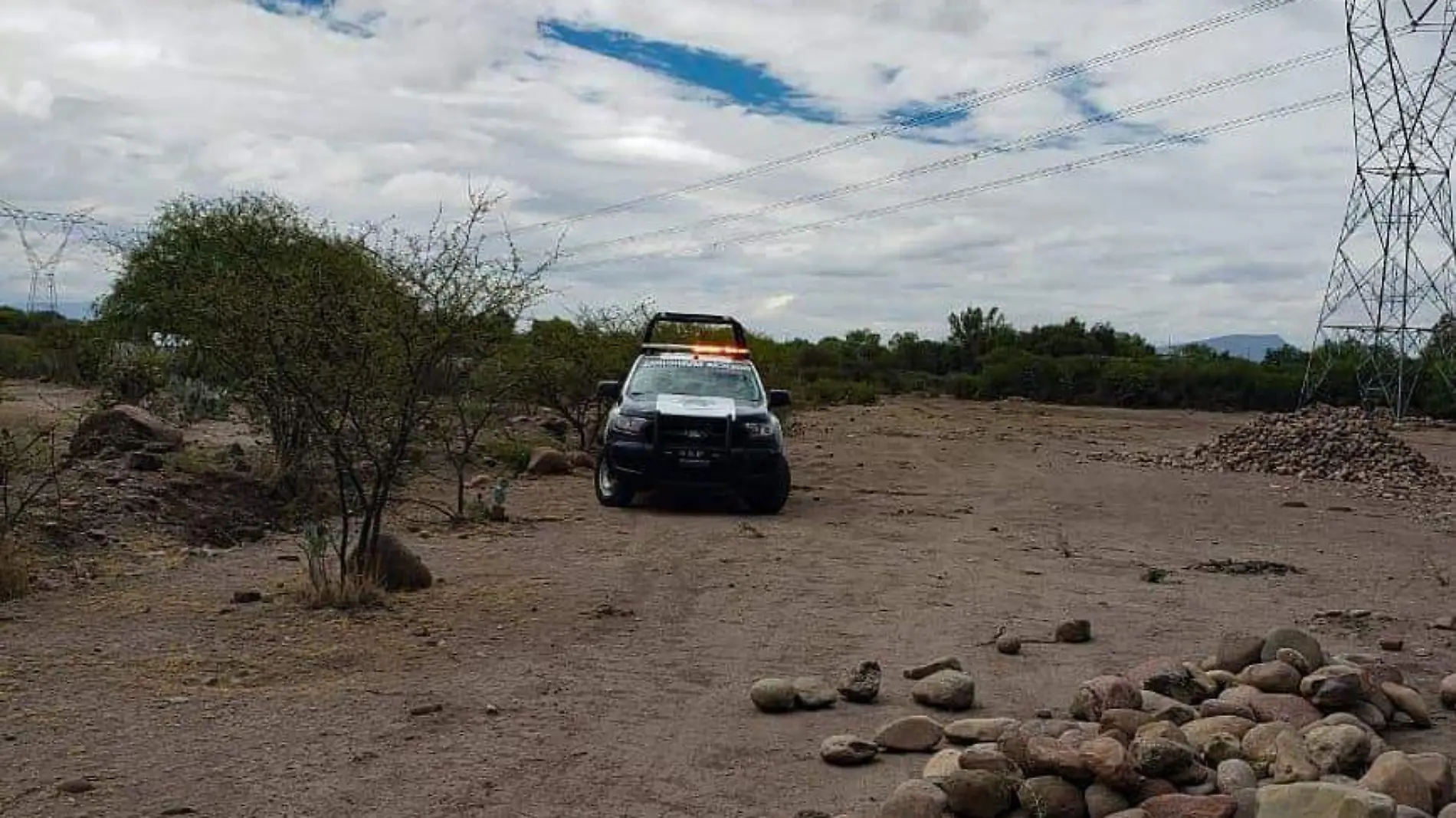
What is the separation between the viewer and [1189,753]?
19.3ft

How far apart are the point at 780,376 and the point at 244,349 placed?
1132 inches

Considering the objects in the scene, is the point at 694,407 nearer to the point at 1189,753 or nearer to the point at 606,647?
the point at 606,647

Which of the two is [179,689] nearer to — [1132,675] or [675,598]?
[675,598]

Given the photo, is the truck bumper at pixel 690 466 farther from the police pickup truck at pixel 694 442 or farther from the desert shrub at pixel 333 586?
the desert shrub at pixel 333 586

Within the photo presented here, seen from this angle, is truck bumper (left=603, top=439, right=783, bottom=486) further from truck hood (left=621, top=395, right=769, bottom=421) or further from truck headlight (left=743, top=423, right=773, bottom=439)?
truck hood (left=621, top=395, right=769, bottom=421)

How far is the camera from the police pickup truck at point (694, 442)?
17.3m

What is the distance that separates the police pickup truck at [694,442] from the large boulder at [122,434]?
16.9 ft

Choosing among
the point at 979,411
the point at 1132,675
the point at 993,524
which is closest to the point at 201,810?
the point at 1132,675

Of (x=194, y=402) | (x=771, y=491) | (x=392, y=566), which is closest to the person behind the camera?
(x=392, y=566)

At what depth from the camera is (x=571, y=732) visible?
714cm

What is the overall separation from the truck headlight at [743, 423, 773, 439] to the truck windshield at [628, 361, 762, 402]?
0.57 metres

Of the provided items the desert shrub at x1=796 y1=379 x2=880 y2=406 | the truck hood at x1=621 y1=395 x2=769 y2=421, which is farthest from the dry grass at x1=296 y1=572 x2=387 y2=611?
the desert shrub at x1=796 y1=379 x2=880 y2=406

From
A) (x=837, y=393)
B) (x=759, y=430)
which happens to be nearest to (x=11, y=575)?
(x=759, y=430)

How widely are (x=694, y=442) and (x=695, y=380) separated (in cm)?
133
